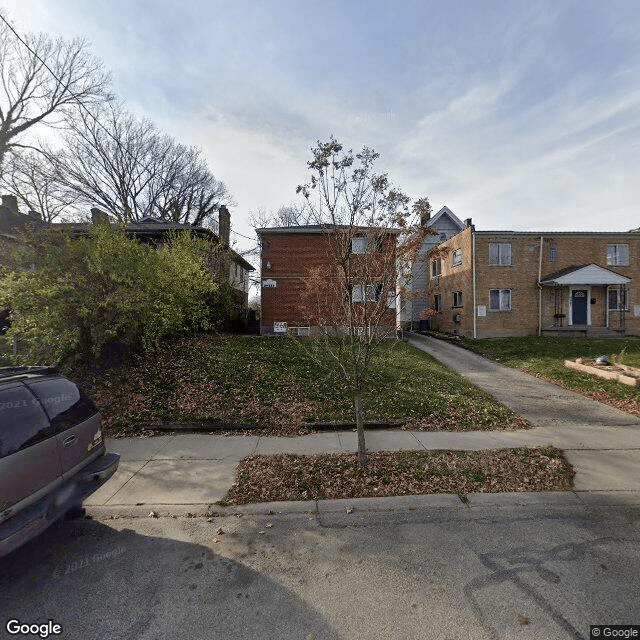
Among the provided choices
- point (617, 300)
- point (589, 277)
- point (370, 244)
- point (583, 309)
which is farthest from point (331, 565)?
point (617, 300)

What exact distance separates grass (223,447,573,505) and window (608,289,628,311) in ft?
69.1

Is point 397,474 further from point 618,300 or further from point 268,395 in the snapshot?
point 618,300

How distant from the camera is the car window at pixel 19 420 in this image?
9.02ft

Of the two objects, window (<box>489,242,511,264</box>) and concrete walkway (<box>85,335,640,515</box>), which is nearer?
concrete walkway (<box>85,335,640,515</box>)

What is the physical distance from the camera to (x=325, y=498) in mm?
4082

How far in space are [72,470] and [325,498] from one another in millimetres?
2764

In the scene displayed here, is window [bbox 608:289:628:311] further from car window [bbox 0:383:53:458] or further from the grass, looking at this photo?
car window [bbox 0:383:53:458]

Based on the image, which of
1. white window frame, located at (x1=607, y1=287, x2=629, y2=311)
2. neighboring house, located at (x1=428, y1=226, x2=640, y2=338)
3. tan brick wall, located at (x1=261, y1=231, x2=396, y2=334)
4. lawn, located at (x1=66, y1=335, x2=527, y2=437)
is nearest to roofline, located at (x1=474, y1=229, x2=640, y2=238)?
neighboring house, located at (x1=428, y1=226, x2=640, y2=338)

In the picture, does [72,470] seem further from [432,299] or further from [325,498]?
[432,299]

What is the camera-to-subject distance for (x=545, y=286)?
20188 mm

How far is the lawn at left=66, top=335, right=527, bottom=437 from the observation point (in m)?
6.69

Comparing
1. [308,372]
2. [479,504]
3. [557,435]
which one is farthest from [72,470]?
[557,435]

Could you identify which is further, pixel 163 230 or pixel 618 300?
pixel 163 230

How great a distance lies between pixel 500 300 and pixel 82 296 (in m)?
21.0
